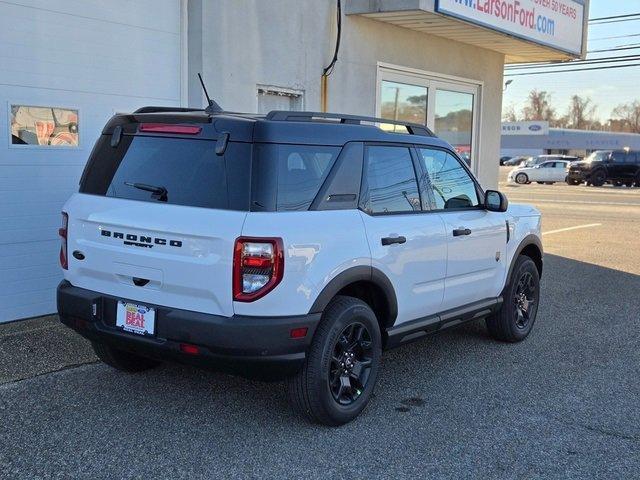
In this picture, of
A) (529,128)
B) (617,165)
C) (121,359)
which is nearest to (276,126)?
(121,359)

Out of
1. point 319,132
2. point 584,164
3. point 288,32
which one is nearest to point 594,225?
point 288,32

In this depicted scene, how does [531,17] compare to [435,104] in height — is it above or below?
above

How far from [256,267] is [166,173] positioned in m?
0.91

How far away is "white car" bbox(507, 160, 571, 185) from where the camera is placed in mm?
41344

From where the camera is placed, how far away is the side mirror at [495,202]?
567cm

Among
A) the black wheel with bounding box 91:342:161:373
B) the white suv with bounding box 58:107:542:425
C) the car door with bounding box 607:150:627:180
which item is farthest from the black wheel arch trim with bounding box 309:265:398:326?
the car door with bounding box 607:150:627:180

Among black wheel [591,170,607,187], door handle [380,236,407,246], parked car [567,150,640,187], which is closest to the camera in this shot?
door handle [380,236,407,246]

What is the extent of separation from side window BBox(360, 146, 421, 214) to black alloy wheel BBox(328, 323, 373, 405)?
0.80 meters

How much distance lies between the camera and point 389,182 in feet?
15.9

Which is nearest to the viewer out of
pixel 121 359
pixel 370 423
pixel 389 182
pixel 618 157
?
pixel 370 423

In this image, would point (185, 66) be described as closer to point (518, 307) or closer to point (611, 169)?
point (518, 307)

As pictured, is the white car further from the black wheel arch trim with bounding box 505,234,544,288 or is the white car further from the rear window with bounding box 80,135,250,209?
the rear window with bounding box 80,135,250,209

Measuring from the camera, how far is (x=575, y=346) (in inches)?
251

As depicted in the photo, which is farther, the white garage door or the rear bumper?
the white garage door
